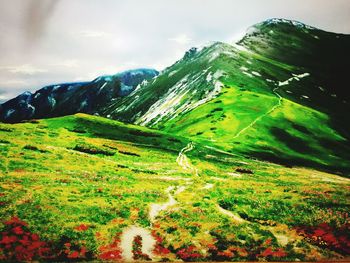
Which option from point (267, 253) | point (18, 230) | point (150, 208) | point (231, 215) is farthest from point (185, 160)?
point (18, 230)

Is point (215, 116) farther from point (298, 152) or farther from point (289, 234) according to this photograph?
point (289, 234)

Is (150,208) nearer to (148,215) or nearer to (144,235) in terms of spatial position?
(148,215)

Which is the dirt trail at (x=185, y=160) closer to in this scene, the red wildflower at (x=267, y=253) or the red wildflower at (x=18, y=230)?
the red wildflower at (x=267, y=253)

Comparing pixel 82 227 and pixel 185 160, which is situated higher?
pixel 185 160

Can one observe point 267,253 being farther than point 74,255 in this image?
Yes

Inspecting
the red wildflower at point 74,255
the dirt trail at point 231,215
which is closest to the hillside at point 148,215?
the red wildflower at point 74,255

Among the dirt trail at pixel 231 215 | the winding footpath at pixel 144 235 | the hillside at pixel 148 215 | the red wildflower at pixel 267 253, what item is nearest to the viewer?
the winding footpath at pixel 144 235

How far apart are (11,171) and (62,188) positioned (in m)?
9.56

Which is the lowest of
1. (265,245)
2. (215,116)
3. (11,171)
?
(265,245)

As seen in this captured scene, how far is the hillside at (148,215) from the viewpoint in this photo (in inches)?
888

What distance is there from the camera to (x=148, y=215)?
30.4 m

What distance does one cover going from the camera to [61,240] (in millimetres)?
22531

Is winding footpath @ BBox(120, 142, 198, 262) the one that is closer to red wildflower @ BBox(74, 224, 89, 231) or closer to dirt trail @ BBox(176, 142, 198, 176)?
red wildflower @ BBox(74, 224, 89, 231)

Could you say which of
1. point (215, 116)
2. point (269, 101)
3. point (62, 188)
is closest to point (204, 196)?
point (62, 188)
